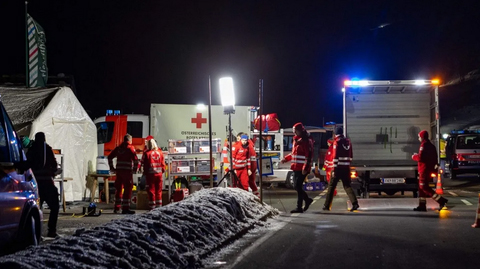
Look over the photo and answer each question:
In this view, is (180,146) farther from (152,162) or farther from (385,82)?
(385,82)

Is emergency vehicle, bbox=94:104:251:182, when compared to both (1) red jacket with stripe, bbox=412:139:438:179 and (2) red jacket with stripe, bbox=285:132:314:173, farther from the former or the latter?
(1) red jacket with stripe, bbox=412:139:438:179

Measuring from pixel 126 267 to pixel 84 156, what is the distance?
1308cm

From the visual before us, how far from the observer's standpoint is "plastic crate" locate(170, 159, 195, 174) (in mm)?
16344

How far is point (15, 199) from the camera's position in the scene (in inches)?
A: 245

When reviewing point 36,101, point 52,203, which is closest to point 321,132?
point 36,101

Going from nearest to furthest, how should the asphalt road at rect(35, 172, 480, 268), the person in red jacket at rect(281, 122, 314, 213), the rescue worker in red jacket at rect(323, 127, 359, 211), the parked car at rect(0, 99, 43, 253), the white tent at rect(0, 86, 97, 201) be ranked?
the parked car at rect(0, 99, 43, 253), the asphalt road at rect(35, 172, 480, 268), the person in red jacket at rect(281, 122, 314, 213), the rescue worker in red jacket at rect(323, 127, 359, 211), the white tent at rect(0, 86, 97, 201)

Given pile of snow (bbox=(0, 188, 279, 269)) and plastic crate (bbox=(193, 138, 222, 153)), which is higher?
plastic crate (bbox=(193, 138, 222, 153))

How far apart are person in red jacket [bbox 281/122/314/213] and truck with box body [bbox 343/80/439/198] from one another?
245 centimetres

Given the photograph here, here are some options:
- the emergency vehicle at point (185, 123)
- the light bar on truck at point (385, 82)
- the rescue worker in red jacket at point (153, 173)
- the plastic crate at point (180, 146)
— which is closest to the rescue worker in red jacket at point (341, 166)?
the light bar on truck at point (385, 82)

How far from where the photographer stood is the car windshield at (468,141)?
27.5 m

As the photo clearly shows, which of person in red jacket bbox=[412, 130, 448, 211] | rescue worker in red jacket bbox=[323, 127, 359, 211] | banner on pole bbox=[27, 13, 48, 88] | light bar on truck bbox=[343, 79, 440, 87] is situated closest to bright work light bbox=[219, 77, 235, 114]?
rescue worker in red jacket bbox=[323, 127, 359, 211]

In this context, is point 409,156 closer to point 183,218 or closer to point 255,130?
point 255,130

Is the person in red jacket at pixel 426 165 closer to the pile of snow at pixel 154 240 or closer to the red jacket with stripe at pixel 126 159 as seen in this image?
the pile of snow at pixel 154 240

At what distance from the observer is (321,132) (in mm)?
34406
